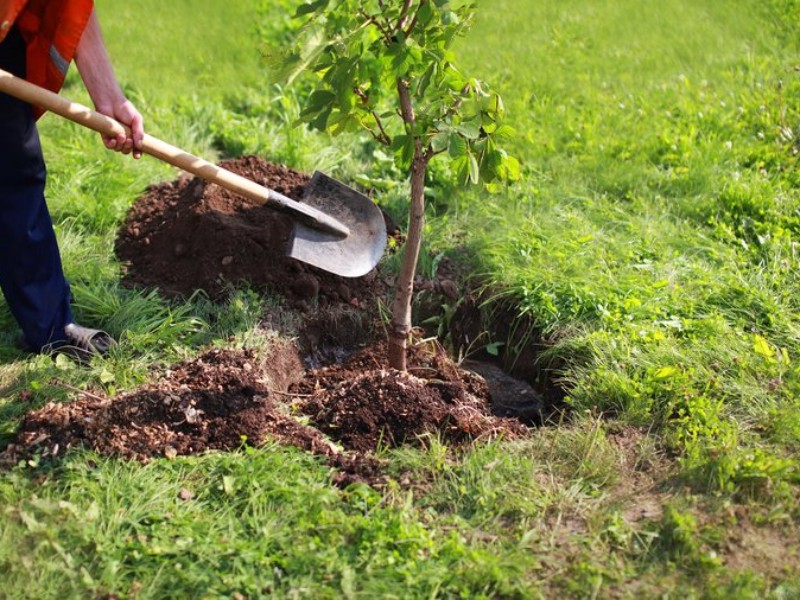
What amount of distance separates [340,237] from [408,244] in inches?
27.6

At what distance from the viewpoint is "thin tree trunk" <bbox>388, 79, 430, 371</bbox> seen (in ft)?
11.8

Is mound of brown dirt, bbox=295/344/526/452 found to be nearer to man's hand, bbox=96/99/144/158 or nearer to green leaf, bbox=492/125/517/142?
green leaf, bbox=492/125/517/142

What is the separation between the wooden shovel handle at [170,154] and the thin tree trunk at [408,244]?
63cm

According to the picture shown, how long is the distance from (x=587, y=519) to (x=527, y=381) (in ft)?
4.09

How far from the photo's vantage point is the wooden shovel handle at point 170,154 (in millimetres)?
3461

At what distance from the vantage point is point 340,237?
173 inches

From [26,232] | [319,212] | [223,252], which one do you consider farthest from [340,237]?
[26,232]

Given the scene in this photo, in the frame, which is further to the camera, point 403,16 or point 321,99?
point 321,99

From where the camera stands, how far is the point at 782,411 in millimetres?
3557

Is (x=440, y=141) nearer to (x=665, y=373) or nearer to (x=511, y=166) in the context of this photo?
(x=511, y=166)

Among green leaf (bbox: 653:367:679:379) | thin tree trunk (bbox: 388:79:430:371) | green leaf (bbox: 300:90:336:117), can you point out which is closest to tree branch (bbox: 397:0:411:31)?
thin tree trunk (bbox: 388:79:430:371)

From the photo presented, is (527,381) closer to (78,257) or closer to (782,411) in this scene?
(782,411)

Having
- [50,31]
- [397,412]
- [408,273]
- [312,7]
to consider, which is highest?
[312,7]

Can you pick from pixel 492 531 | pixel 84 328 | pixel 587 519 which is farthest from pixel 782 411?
pixel 84 328
